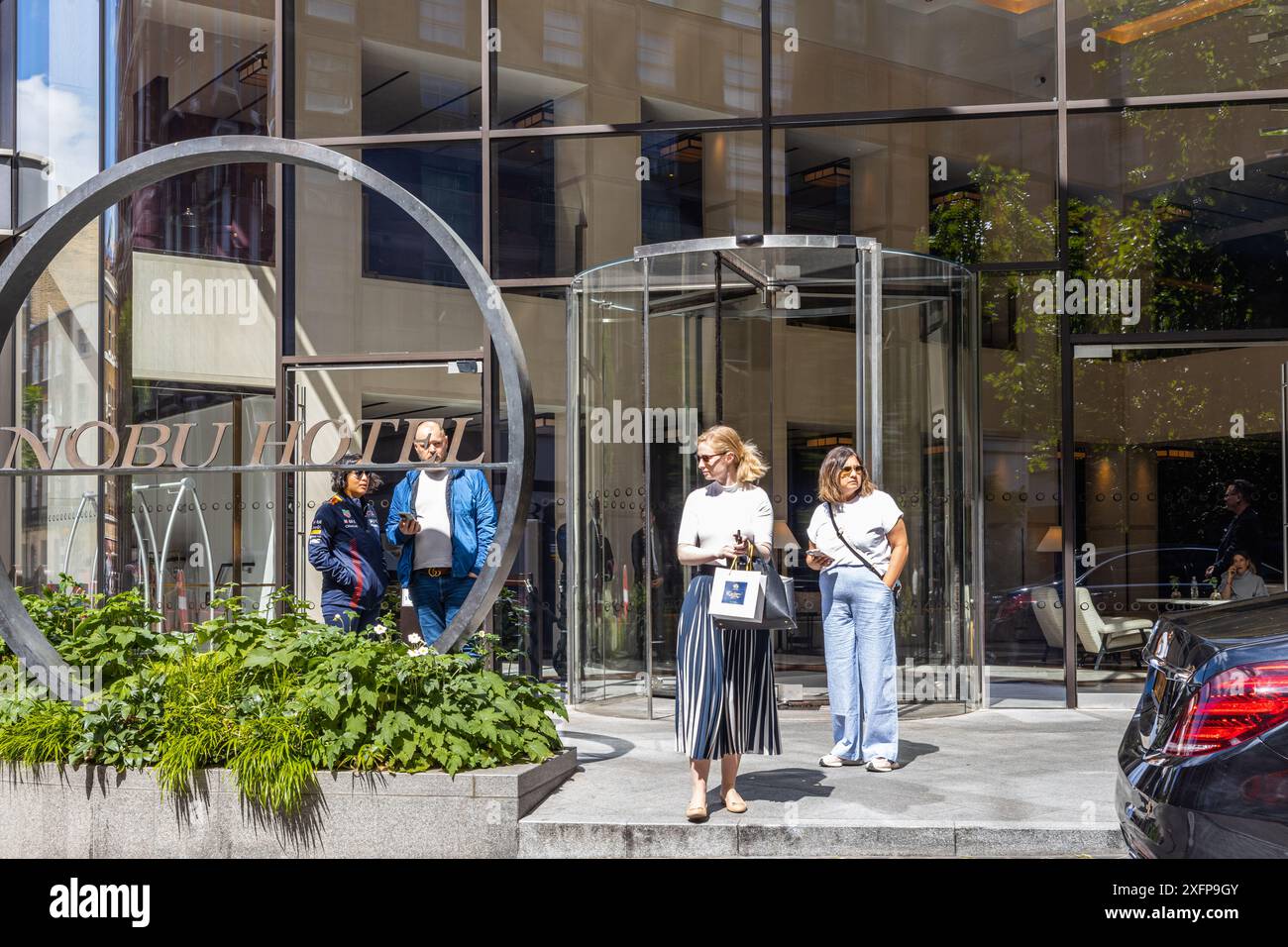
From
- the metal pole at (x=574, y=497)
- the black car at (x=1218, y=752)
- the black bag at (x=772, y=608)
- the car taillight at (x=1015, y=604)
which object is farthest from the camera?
the car taillight at (x=1015, y=604)

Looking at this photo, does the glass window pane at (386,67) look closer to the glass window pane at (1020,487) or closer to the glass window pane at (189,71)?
the glass window pane at (189,71)

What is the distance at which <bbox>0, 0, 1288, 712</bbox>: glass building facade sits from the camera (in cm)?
1088

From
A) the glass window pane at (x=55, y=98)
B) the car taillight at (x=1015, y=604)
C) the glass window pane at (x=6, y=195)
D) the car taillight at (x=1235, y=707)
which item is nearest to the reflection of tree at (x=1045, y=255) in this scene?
the car taillight at (x=1015, y=604)

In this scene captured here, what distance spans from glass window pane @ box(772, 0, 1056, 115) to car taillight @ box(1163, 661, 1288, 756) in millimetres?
8204

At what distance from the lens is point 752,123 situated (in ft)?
36.0

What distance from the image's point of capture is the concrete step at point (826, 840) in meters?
5.81

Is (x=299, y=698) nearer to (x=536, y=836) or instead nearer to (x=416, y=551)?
(x=536, y=836)

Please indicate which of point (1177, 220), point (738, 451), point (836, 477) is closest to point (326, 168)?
point (738, 451)

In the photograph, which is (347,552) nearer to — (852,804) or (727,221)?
(852,804)

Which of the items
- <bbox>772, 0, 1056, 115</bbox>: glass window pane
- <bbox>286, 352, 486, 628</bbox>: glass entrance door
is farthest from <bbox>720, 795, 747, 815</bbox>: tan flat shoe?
<bbox>772, 0, 1056, 115</bbox>: glass window pane

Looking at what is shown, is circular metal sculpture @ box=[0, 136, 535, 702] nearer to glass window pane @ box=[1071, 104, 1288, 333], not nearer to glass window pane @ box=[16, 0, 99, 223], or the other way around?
glass window pane @ box=[1071, 104, 1288, 333]

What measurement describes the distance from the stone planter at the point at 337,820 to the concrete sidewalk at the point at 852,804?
208 millimetres

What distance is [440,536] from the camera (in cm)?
841

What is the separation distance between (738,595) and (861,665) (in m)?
1.95
